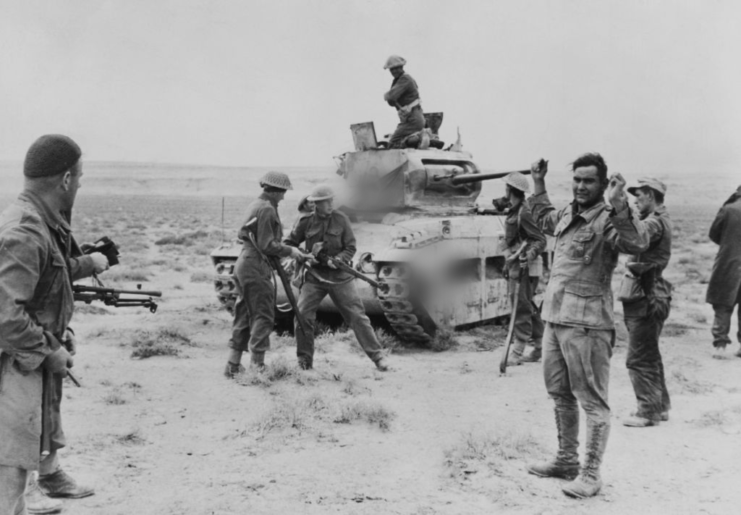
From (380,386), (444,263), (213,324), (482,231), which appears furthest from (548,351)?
(213,324)

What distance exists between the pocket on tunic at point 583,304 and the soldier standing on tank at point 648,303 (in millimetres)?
1620

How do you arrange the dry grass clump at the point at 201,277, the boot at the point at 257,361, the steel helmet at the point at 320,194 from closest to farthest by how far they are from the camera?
the boot at the point at 257,361 → the steel helmet at the point at 320,194 → the dry grass clump at the point at 201,277

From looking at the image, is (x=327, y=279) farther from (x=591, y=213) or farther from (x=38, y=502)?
(x=38, y=502)

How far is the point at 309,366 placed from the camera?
28.0 feet

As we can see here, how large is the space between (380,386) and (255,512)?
3530 millimetres

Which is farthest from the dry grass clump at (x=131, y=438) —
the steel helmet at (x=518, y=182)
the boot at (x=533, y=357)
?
the steel helmet at (x=518, y=182)

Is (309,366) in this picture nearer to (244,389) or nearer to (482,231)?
(244,389)

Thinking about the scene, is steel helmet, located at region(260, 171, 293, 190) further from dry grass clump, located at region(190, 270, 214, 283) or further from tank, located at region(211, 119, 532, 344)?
dry grass clump, located at region(190, 270, 214, 283)

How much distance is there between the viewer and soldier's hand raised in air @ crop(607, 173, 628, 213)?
4438 millimetres

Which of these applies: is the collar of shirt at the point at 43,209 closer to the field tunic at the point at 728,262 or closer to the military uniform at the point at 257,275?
the military uniform at the point at 257,275

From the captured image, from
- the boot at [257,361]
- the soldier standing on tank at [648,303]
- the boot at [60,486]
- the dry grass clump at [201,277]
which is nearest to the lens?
the boot at [60,486]

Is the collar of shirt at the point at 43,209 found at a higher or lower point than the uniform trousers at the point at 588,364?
higher

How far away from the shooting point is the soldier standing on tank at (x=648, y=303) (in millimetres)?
6324

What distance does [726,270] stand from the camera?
9.57 metres
